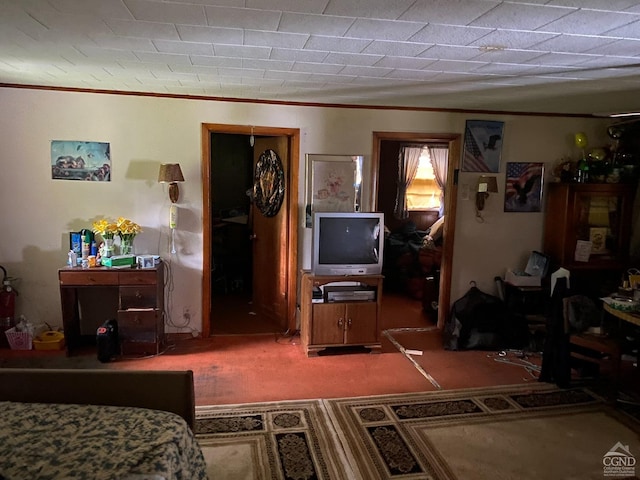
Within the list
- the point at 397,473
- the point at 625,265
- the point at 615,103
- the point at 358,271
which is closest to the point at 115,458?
the point at 397,473

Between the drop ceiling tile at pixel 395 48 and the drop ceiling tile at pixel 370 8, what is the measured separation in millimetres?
379

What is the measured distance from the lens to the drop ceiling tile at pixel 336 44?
230cm

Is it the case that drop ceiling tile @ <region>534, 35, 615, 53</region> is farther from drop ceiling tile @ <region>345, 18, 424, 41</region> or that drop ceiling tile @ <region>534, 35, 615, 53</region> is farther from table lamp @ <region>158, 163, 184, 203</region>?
table lamp @ <region>158, 163, 184, 203</region>

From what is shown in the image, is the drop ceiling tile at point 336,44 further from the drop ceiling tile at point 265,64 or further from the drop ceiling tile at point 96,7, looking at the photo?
the drop ceiling tile at point 96,7

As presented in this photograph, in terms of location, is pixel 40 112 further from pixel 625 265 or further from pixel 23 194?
pixel 625 265

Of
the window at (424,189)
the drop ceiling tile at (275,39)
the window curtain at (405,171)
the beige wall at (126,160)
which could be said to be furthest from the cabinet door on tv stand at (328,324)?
the window at (424,189)

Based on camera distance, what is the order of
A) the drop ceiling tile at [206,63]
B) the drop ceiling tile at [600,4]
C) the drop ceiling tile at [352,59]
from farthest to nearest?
the drop ceiling tile at [206,63]
the drop ceiling tile at [352,59]
the drop ceiling tile at [600,4]

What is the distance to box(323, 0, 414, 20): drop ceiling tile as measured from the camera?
1820 mm

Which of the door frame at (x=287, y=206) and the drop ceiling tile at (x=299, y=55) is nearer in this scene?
the drop ceiling tile at (x=299, y=55)

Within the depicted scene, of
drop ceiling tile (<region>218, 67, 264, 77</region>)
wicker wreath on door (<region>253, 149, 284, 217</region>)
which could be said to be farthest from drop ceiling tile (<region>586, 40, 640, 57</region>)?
wicker wreath on door (<region>253, 149, 284, 217</region>)

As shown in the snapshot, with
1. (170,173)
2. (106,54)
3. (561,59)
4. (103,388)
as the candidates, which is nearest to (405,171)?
(170,173)

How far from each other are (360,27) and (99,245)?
309 cm

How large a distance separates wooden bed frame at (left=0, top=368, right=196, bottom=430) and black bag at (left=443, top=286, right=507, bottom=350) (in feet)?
9.67

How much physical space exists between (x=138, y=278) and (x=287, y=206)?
1512 mm
